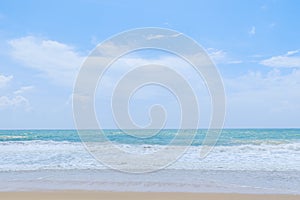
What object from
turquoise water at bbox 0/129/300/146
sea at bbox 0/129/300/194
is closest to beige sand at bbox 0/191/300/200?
sea at bbox 0/129/300/194

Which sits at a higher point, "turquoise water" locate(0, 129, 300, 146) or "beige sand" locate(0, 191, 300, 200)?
"turquoise water" locate(0, 129, 300, 146)

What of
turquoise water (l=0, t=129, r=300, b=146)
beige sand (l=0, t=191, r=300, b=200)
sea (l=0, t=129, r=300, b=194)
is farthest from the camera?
turquoise water (l=0, t=129, r=300, b=146)

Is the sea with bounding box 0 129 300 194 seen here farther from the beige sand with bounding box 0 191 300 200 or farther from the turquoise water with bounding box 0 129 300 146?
the turquoise water with bounding box 0 129 300 146

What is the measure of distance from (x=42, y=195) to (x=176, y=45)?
163 inches

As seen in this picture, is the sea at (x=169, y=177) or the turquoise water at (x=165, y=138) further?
the turquoise water at (x=165, y=138)

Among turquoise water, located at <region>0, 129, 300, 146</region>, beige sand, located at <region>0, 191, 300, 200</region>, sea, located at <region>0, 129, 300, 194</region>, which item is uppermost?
turquoise water, located at <region>0, 129, 300, 146</region>

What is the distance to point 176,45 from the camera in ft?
28.4

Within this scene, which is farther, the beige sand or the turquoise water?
the turquoise water

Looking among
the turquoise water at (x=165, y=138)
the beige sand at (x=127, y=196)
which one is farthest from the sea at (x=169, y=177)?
the turquoise water at (x=165, y=138)

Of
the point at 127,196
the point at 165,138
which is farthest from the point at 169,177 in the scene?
the point at 165,138

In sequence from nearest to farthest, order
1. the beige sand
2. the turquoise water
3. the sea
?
the beige sand → the sea → the turquoise water

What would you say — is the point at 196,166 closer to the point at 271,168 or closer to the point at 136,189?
the point at 271,168

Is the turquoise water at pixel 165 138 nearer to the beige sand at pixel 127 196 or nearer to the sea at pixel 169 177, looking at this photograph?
the sea at pixel 169 177

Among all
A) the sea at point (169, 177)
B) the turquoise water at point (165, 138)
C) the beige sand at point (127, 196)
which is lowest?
the beige sand at point (127, 196)
